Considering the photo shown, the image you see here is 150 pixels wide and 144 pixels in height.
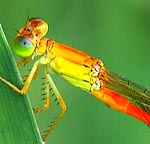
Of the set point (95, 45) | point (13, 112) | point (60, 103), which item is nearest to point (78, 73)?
point (60, 103)

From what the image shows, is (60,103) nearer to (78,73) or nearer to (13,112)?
(78,73)

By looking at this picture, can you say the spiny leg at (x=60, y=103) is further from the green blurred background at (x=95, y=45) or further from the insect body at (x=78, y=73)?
the green blurred background at (x=95, y=45)

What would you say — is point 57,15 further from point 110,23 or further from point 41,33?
point 41,33

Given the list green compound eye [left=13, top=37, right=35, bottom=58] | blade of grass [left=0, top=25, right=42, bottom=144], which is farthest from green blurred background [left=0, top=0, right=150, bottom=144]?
blade of grass [left=0, top=25, right=42, bottom=144]

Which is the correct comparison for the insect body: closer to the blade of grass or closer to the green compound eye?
the green compound eye

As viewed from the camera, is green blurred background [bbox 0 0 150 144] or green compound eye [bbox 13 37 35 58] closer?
green compound eye [bbox 13 37 35 58]

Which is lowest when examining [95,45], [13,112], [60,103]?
[60,103]
